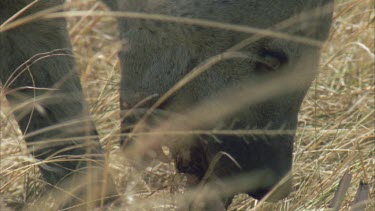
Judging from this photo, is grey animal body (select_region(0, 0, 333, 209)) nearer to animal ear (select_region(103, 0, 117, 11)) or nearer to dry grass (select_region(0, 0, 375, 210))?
animal ear (select_region(103, 0, 117, 11))

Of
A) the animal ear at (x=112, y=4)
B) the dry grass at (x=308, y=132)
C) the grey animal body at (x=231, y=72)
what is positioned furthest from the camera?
the dry grass at (x=308, y=132)

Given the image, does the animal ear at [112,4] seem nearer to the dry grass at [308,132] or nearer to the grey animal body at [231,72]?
the grey animal body at [231,72]

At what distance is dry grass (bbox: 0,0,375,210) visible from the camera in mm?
2928

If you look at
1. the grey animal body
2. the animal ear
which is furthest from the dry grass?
the animal ear

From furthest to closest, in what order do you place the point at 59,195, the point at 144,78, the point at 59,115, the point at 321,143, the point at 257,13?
the point at 321,143
the point at 59,115
the point at 59,195
the point at 144,78
the point at 257,13

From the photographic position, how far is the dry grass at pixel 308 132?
293 centimetres

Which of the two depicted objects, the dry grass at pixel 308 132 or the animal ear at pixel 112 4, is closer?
the animal ear at pixel 112 4

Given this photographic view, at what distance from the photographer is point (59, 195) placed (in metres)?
2.80

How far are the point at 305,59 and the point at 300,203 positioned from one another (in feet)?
2.23

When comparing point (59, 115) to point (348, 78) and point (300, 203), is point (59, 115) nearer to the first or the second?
point (300, 203)

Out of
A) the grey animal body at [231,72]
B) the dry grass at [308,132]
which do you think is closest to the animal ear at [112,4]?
the grey animal body at [231,72]

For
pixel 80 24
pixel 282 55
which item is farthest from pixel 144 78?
pixel 80 24

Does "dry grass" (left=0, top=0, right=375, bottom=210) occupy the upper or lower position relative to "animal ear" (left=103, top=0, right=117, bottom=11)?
lower

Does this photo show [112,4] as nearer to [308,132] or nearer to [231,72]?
[231,72]
